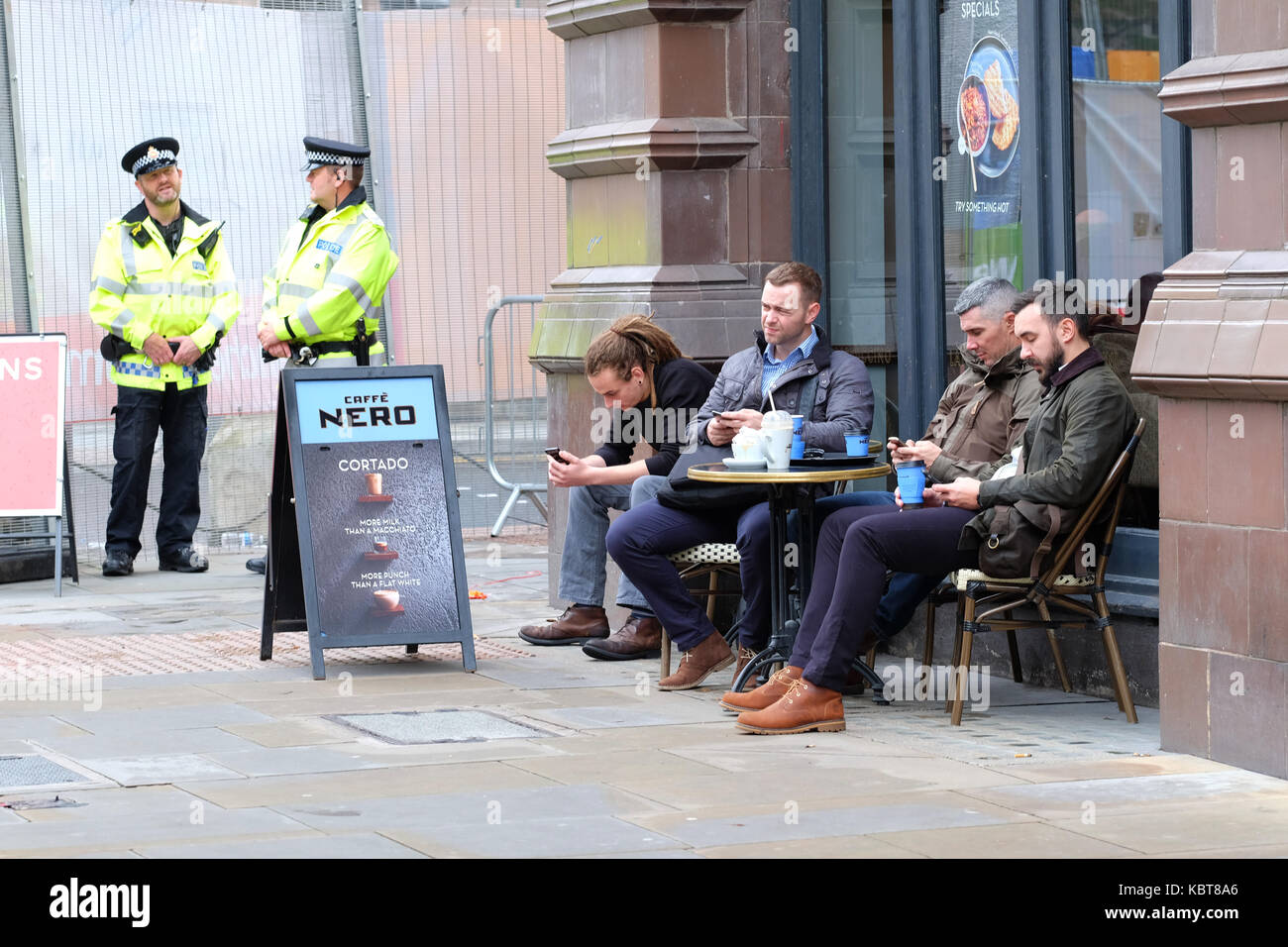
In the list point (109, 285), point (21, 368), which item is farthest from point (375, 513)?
point (109, 285)

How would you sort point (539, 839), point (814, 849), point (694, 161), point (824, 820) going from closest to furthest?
point (814, 849) → point (539, 839) → point (824, 820) → point (694, 161)

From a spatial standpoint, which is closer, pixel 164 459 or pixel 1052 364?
pixel 1052 364

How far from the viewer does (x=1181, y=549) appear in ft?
20.6

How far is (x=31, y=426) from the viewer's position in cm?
1052

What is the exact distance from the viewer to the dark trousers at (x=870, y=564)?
6754 mm

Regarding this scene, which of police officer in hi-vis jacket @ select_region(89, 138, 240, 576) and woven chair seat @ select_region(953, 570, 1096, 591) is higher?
police officer in hi-vis jacket @ select_region(89, 138, 240, 576)

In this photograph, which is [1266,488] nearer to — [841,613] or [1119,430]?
[1119,430]

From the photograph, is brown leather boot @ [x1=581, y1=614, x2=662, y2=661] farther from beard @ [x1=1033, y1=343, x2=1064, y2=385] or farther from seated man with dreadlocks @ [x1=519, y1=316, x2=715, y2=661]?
beard @ [x1=1033, y1=343, x2=1064, y2=385]

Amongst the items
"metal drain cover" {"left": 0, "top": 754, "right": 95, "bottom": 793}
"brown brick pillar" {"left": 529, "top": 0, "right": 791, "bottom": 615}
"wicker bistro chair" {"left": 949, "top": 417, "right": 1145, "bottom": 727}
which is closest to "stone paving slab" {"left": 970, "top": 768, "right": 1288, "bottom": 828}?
"wicker bistro chair" {"left": 949, "top": 417, "right": 1145, "bottom": 727}

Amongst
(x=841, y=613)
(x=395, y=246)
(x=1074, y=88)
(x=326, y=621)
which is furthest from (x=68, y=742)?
(x=395, y=246)

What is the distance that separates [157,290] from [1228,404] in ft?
→ 21.8

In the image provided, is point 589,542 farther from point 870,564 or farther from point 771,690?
point 870,564

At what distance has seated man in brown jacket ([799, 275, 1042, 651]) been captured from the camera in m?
7.11

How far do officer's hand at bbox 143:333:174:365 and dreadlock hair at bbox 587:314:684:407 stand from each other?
386 centimetres
